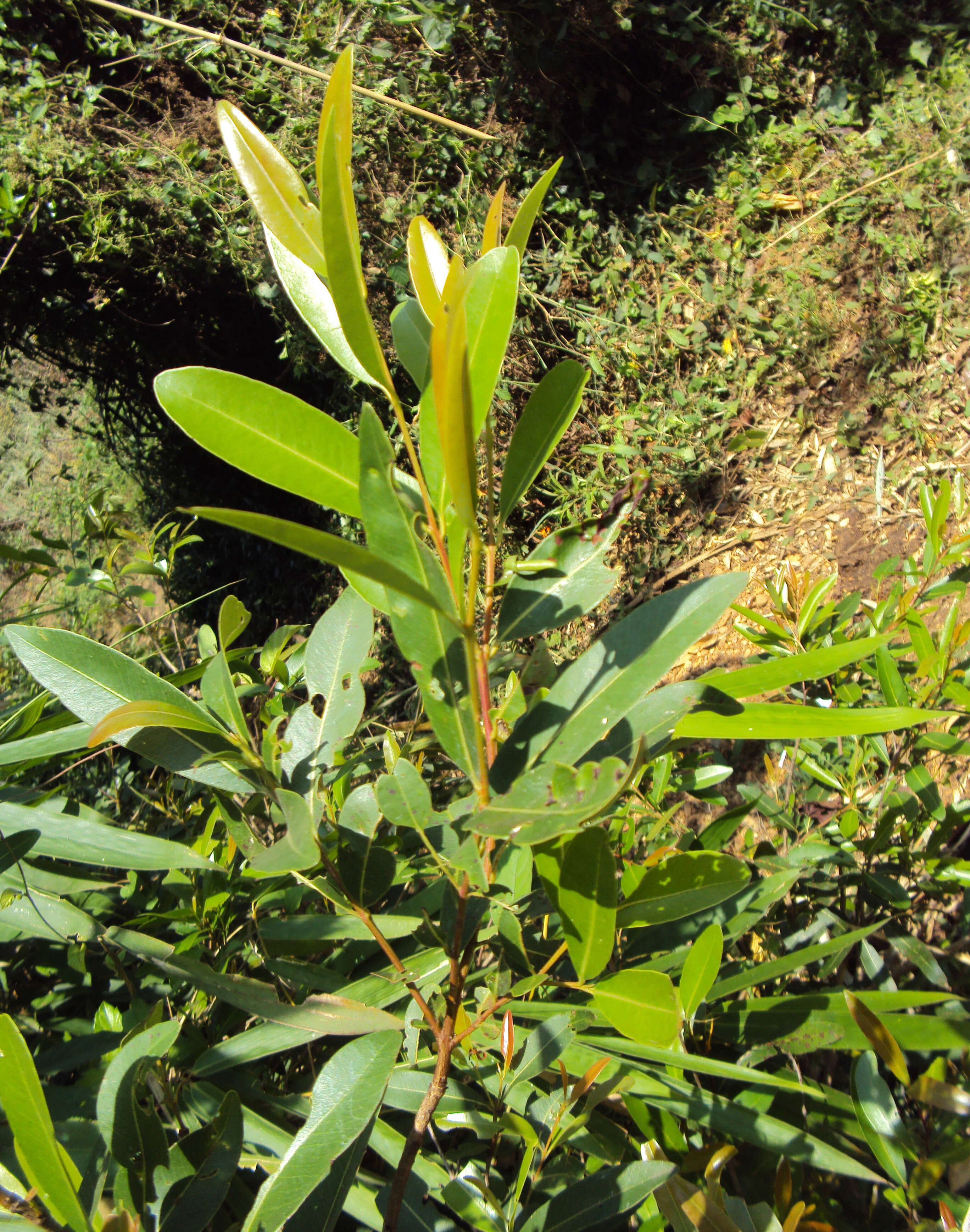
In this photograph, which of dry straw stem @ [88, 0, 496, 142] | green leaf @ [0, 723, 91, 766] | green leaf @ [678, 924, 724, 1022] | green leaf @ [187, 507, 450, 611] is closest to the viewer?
green leaf @ [187, 507, 450, 611]

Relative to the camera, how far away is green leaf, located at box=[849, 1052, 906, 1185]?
46 cm

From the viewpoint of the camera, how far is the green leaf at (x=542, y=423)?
42cm

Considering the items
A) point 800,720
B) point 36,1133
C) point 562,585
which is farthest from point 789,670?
point 36,1133

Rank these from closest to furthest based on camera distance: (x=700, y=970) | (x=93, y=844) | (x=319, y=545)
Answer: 1. (x=319, y=545)
2. (x=700, y=970)
3. (x=93, y=844)

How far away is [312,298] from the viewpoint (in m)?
0.42

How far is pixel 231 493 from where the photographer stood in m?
3.51

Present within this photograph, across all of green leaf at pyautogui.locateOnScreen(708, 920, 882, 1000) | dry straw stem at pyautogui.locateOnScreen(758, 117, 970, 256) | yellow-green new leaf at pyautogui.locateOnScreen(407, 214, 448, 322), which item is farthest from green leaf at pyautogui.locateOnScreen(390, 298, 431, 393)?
dry straw stem at pyautogui.locateOnScreen(758, 117, 970, 256)

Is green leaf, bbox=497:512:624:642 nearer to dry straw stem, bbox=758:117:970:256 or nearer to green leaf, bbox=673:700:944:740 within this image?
green leaf, bbox=673:700:944:740

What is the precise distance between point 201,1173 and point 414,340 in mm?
532

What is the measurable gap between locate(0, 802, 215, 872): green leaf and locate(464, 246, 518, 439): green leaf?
1.40 ft

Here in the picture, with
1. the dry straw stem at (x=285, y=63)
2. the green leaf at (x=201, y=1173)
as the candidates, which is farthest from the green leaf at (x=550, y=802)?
the dry straw stem at (x=285, y=63)

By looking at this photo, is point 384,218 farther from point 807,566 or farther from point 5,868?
point 5,868

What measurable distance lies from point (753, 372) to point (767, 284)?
361mm

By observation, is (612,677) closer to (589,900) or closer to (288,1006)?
(589,900)
